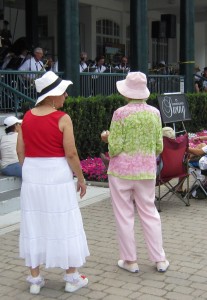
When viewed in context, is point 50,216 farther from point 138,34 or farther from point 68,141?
point 138,34

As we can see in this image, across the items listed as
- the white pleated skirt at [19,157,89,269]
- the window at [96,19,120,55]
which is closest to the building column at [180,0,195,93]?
the window at [96,19,120,55]

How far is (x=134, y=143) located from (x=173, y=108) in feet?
21.7

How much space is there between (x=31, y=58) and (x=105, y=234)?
6871 mm

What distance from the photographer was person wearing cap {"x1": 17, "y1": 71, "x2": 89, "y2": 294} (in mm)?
4207

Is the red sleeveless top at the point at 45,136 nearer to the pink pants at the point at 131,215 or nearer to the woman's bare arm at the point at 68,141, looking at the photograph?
the woman's bare arm at the point at 68,141

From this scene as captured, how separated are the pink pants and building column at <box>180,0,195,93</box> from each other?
34.8ft

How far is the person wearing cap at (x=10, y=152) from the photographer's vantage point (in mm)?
7758

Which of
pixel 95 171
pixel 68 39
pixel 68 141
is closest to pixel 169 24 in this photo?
pixel 68 39

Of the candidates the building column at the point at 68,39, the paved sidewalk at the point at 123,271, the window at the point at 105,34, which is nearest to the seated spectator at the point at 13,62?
the building column at the point at 68,39

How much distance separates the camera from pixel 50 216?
4.21m

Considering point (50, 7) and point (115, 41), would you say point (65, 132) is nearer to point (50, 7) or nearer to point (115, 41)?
point (50, 7)

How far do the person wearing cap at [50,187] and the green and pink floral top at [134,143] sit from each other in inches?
22.3

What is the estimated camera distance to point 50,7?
1869cm

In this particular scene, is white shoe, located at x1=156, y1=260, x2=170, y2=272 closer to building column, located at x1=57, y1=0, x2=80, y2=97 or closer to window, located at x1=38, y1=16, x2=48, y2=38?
building column, located at x1=57, y1=0, x2=80, y2=97
